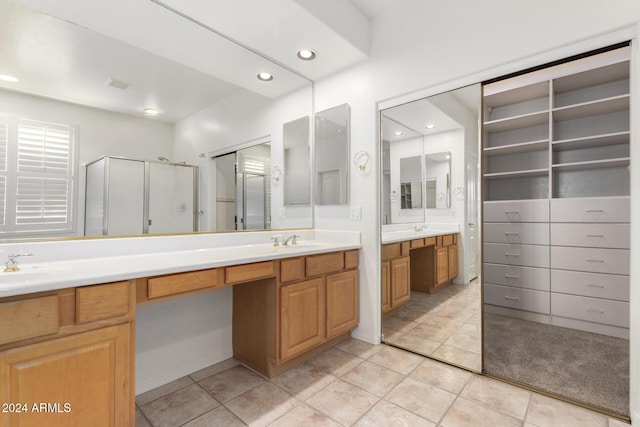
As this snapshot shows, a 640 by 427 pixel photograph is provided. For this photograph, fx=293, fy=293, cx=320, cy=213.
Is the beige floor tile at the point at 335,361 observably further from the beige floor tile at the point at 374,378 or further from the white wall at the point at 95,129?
the white wall at the point at 95,129

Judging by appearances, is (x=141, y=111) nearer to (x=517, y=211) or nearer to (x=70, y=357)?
(x=70, y=357)

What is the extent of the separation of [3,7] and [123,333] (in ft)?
5.54

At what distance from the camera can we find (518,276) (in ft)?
9.63

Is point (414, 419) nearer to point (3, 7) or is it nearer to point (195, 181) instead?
point (195, 181)

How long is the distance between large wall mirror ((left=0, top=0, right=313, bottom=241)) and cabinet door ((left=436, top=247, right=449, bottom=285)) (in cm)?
142

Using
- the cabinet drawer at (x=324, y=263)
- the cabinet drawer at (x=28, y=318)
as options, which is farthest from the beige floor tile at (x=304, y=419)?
the cabinet drawer at (x=28, y=318)

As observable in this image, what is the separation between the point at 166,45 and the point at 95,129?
2.53ft

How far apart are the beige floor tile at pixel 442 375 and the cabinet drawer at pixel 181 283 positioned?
147cm

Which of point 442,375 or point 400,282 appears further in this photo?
point 400,282

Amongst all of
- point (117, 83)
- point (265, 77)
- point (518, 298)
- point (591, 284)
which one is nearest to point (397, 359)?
point (518, 298)

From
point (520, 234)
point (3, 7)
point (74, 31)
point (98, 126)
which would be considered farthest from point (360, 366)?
point (3, 7)

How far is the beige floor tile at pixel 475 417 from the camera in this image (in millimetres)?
1495

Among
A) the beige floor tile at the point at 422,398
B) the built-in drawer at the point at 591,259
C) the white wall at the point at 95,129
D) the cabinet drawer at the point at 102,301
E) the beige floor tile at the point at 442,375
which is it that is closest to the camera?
the cabinet drawer at the point at 102,301

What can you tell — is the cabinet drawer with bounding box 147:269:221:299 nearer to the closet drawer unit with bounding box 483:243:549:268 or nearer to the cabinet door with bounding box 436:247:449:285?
the cabinet door with bounding box 436:247:449:285
